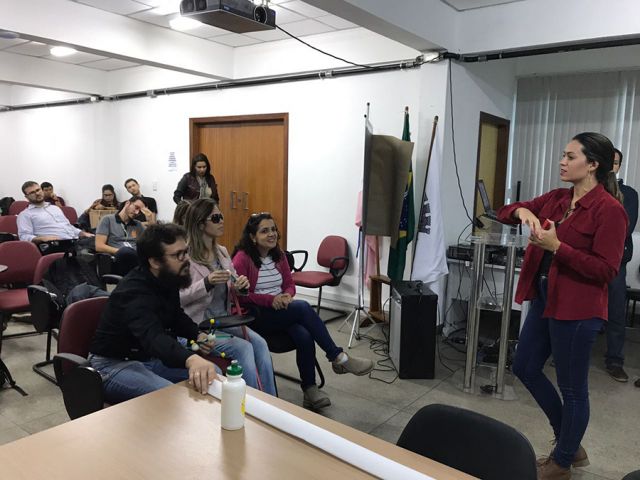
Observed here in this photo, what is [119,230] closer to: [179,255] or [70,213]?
[179,255]

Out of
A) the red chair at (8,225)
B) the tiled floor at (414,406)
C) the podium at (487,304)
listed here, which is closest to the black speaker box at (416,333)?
the tiled floor at (414,406)

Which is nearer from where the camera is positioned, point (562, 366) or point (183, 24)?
point (562, 366)

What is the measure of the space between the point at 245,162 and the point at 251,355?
4.02 meters

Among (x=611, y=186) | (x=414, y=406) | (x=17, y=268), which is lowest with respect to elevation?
(x=414, y=406)

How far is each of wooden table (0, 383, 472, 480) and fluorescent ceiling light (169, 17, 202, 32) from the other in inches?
173

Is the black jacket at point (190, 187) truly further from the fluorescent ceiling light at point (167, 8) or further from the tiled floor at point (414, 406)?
the tiled floor at point (414, 406)

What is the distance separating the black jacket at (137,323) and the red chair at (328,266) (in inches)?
100

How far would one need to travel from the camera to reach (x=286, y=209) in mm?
5762

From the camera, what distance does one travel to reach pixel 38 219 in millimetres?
5102

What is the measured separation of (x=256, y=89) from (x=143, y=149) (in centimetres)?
222

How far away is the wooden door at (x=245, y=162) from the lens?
19.1 feet

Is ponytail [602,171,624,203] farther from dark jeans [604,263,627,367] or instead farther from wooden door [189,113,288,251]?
wooden door [189,113,288,251]

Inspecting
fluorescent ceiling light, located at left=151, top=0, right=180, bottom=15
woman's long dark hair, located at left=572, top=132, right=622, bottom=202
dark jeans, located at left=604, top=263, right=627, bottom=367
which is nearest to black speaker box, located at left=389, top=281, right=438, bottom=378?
dark jeans, located at left=604, top=263, right=627, bottom=367

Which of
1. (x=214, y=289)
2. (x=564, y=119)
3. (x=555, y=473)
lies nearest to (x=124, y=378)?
(x=214, y=289)
